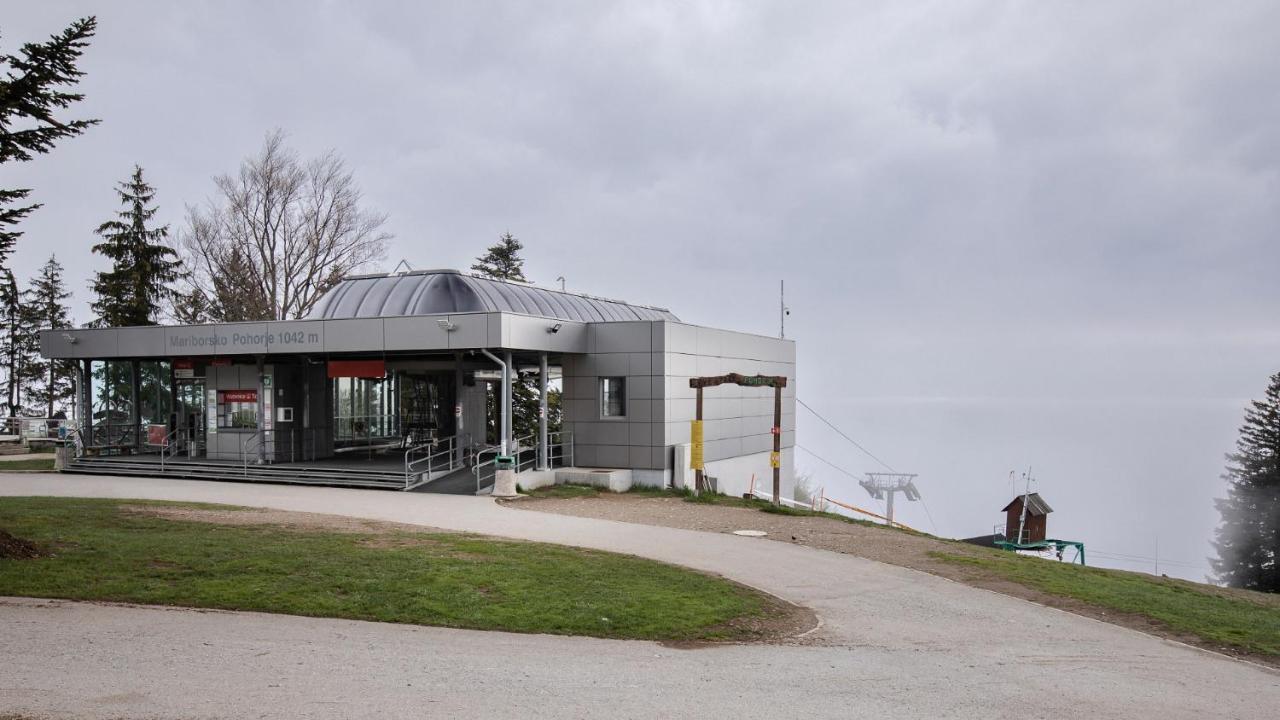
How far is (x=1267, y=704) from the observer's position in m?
7.79

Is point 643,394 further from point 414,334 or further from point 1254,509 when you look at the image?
point 1254,509

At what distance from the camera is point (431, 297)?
2692cm

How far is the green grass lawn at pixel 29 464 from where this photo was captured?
28594 millimetres

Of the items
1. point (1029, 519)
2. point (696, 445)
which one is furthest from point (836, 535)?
point (1029, 519)

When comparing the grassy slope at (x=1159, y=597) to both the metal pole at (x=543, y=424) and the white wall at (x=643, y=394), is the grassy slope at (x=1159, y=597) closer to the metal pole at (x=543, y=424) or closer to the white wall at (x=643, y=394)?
the white wall at (x=643, y=394)

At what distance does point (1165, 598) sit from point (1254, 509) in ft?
146

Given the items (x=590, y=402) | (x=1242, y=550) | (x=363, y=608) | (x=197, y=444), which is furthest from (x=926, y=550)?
(x=1242, y=550)

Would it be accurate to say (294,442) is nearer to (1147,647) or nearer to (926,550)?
(926,550)

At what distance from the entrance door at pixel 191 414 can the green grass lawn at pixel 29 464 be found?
3.72 m

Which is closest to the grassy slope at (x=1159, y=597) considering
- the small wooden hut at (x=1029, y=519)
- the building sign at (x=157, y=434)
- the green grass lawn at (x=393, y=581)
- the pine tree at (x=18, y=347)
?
the green grass lawn at (x=393, y=581)

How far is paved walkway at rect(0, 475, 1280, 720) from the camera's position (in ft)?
22.7

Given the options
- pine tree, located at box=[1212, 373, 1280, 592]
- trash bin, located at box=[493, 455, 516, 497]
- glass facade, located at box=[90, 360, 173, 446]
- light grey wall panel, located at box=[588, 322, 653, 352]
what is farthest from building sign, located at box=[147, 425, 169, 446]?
pine tree, located at box=[1212, 373, 1280, 592]

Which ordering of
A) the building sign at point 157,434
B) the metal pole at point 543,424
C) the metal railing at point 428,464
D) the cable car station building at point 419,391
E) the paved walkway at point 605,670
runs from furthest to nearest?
1. the building sign at point 157,434
2. the metal pole at point 543,424
3. the cable car station building at point 419,391
4. the metal railing at point 428,464
5. the paved walkway at point 605,670

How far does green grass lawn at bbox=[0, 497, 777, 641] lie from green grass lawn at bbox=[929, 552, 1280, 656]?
15.1ft
